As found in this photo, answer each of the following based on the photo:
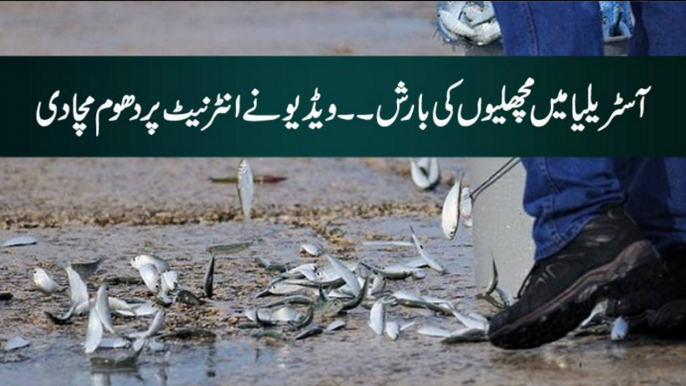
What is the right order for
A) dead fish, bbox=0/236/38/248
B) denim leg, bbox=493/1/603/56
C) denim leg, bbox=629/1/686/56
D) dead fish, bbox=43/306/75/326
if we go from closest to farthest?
denim leg, bbox=493/1/603/56 < denim leg, bbox=629/1/686/56 < dead fish, bbox=43/306/75/326 < dead fish, bbox=0/236/38/248

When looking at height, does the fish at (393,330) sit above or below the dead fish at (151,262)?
below

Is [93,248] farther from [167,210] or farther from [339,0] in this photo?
[339,0]

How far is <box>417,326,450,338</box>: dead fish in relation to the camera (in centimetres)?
464

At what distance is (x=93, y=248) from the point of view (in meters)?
Result: 6.04

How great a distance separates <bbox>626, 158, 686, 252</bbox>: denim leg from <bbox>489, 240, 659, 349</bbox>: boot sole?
0.37 meters

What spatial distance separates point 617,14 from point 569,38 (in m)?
0.64

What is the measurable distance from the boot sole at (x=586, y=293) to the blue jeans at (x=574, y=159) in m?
0.12

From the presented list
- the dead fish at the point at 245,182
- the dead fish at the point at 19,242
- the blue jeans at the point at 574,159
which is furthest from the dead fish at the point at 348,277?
the dead fish at the point at 19,242

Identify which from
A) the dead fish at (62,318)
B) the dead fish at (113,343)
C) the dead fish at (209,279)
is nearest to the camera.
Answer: the dead fish at (113,343)

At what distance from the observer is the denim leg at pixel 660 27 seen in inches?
177

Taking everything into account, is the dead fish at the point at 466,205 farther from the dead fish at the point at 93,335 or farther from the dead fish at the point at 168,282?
the dead fish at the point at 93,335

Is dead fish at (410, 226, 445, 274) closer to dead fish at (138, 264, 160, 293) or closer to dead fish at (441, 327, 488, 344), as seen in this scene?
dead fish at (138, 264, 160, 293)

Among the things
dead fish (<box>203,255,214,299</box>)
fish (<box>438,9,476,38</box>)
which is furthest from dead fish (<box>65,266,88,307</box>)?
fish (<box>438,9,476,38</box>)

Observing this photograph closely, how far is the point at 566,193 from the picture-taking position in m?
4.27
